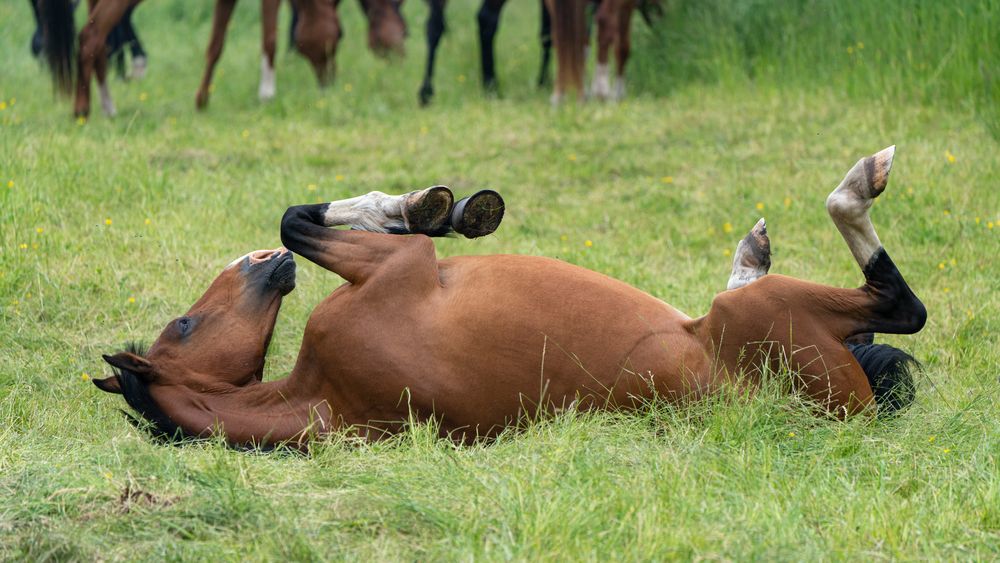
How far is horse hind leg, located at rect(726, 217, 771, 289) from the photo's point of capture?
14.1ft

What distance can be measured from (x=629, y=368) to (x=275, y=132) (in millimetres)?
6286

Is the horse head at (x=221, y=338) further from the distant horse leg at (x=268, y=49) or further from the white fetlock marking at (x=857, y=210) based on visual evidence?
the distant horse leg at (x=268, y=49)

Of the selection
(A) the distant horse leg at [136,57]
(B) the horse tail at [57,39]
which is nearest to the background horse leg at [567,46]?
(B) the horse tail at [57,39]

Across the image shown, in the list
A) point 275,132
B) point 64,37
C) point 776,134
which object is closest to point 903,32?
point 776,134

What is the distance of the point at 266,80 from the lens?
1105 cm

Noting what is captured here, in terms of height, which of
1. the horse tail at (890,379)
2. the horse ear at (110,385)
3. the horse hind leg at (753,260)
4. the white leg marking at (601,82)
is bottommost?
the horse tail at (890,379)

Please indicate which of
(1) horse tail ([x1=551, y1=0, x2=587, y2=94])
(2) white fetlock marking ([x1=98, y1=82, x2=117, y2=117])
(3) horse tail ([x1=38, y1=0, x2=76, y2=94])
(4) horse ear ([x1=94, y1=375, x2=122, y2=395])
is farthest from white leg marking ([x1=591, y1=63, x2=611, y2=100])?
(4) horse ear ([x1=94, y1=375, x2=122, y2=395])

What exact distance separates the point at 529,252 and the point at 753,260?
1.94 m

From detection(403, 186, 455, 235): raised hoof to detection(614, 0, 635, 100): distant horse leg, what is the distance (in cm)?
687

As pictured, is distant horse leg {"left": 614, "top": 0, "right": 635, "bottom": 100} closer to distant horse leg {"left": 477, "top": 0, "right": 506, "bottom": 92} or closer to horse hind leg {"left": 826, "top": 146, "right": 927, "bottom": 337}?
distant horse leg {"left": 477, "top": 0, "right": 506, "bottom": 92}

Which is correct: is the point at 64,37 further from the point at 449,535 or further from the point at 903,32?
the point at 449,535

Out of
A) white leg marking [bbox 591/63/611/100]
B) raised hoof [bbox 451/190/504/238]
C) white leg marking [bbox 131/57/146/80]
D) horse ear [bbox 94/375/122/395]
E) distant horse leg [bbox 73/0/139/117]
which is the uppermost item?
distant horse leg [bbox 73/0/139/117]

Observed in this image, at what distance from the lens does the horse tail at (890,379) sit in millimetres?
3742

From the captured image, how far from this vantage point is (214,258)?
5695mm
